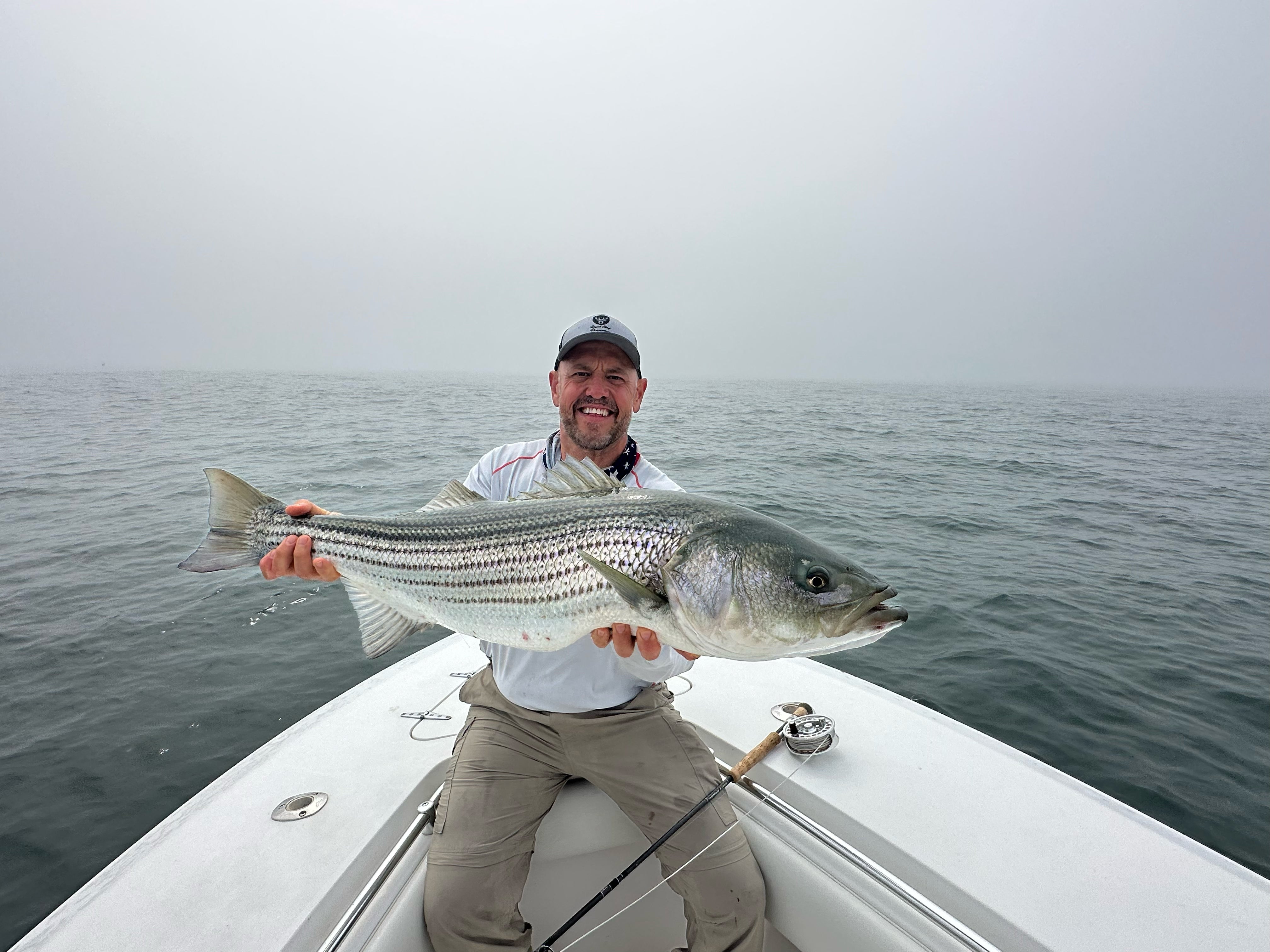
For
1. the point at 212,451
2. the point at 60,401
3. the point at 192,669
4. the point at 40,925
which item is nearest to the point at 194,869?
the point at 40,925

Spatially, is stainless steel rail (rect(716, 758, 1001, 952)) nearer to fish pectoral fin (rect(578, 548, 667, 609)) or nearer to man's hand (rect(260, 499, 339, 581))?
fish pectoral fin (rect(578, 548, 667, 609))

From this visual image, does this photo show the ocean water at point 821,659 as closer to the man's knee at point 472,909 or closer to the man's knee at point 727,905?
the man's knee at point 472,909

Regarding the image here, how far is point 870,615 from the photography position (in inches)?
94.5

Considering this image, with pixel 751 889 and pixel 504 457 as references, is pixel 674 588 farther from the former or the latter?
pixel 504 457

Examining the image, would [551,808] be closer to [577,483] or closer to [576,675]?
[576,675]

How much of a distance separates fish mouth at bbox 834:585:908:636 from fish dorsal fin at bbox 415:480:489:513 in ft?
7.24

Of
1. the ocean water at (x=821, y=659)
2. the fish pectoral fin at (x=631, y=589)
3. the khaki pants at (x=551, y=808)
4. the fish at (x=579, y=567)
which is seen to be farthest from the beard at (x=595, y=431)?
the ocean water at (x=821, y=659)

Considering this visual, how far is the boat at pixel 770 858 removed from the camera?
7.82ft

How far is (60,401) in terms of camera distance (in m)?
41.1

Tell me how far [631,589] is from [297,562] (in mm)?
2221

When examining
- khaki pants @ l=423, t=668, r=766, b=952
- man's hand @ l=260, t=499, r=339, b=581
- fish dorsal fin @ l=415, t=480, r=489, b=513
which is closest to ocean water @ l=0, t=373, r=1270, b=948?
man's hand @ l=260, t=499, r=339, b=581

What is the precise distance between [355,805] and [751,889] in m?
2.18

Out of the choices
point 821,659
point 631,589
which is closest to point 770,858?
point 631,589

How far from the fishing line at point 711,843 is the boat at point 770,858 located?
0.05ft
